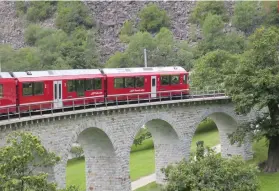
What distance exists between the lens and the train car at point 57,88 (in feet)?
113

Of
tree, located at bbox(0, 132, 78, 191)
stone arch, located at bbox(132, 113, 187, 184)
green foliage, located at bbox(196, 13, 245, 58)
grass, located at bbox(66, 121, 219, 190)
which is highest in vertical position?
green foliage, located at bbox(196, 13, 245, 58)

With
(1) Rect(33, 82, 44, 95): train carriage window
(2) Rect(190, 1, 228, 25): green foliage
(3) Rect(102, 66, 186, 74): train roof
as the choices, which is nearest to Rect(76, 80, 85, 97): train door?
(3) Rect(102, 66, 186, 74): train roof

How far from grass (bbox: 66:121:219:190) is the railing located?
832cm

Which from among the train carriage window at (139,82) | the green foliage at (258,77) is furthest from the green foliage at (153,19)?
the train carriage window at (139,82)

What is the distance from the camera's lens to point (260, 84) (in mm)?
42875

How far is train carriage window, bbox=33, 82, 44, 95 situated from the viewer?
35.2 metres

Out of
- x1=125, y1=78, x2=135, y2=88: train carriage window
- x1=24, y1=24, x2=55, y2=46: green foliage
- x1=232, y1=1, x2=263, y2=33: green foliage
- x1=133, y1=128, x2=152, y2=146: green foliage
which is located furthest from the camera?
x1=24, y1=24, x2=55, y2=46: green foliage

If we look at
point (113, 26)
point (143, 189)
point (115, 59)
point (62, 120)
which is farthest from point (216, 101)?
point (113, 26)

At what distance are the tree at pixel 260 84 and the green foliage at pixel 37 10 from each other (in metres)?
105

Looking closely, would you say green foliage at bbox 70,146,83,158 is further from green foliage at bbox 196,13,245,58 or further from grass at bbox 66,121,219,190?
green foliage at bbox 196,13,245,58

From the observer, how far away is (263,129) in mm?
44688

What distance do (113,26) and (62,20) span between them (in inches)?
510

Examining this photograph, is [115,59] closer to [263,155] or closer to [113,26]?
[113,26]

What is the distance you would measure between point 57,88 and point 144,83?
9255 millimetres
